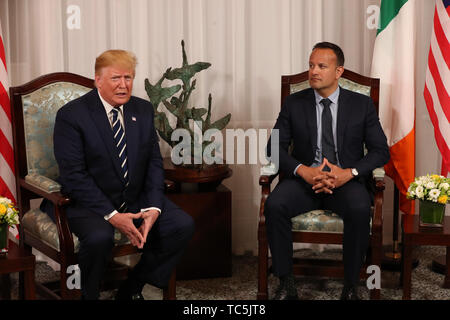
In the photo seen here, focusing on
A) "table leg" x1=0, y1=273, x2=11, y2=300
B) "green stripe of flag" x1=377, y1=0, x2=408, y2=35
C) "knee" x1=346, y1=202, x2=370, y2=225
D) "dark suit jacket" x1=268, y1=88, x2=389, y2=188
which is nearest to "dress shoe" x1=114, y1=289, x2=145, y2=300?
"table leg" x1=0, y1=273, x2=11, y2=300

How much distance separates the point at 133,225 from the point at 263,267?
809 millimetres

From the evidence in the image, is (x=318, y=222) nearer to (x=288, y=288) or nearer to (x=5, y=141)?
(x=288, y=288)

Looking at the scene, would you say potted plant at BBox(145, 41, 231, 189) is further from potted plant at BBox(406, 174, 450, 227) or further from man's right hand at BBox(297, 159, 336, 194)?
potted plant at BBox(406, 174, 450, 227)

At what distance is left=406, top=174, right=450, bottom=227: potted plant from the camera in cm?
335

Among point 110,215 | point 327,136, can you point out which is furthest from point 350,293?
point 110,215

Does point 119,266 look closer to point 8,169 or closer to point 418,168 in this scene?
point 8,169

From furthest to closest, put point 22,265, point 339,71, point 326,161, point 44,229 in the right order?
point 339,71, point 326,161, point 44,229, point 22,265

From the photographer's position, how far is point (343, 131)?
3621mm

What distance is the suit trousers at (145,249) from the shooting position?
3.03 meters

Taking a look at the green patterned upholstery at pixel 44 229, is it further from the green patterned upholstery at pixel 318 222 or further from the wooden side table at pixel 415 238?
the wooden side table at pixel 415 238

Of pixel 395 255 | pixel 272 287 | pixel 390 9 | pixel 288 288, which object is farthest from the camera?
pixel 395 255

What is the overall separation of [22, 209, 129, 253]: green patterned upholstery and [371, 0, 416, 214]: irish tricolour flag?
193 cm

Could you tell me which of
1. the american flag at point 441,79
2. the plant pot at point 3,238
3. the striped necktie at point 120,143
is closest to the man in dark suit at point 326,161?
the american flag at point 441,79

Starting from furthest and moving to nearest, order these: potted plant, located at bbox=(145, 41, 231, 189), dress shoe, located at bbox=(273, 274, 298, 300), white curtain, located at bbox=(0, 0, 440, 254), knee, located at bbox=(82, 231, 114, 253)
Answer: white curtain, located at bbox=(0, 0, 440, 254), potted plant, located at bbox=(145, 41, 231, 189), dress shoe, located at bbox=(273, 274, 298, 300), knee, located at bbox=(82, 231, 114, 253)
